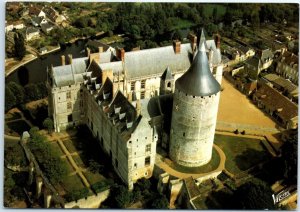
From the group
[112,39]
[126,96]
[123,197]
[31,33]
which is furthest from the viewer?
[112,39]

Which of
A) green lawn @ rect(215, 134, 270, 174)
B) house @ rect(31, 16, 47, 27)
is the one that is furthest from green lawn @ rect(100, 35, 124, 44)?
green lawn @ rect(215, 134, 270, 174)

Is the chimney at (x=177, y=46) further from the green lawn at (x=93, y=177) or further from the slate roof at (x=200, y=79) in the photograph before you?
the green lawn at (x=93, y=177)

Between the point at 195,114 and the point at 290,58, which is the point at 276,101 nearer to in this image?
the point at 290,58

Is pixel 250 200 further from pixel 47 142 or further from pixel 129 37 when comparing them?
pixel 129 37

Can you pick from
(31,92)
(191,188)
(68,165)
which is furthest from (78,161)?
(31,92)

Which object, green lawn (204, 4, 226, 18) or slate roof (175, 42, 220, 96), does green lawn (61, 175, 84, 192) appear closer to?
slate roof (175, 42, 220, 96)

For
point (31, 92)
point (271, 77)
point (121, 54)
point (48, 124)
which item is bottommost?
point (48, 124)

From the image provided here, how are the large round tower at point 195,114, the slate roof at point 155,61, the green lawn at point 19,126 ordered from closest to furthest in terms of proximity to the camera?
the large round tower at point 195,114 → the green lawn at point 19,126 → the slate roof at point 155,61

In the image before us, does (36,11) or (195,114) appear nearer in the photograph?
(195,114)

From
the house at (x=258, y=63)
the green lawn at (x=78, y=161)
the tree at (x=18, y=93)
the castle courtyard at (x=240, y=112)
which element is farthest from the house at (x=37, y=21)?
the green lawn at (x=78, y=161)
